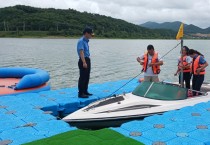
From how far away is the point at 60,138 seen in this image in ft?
14.2

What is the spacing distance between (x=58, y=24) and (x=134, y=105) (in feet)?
255

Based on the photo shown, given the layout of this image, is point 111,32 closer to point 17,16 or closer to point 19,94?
point 17,16

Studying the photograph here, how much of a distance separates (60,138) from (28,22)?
83.1m

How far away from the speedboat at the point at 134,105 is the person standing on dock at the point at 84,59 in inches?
50.8

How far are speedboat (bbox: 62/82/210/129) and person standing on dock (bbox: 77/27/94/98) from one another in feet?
4.23

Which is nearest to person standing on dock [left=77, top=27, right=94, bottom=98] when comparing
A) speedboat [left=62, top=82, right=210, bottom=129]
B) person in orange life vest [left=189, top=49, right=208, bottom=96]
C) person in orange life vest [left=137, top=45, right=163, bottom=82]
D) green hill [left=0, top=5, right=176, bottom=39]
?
speedboat [left=62, top=82, right=210, bottom=129]

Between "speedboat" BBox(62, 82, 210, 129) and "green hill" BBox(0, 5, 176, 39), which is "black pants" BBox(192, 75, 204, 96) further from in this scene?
"green hill" BBox(0, 5, 176, 39)

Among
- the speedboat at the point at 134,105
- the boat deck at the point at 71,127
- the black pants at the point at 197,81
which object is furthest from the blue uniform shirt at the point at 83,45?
the black pants at the point at 197,81

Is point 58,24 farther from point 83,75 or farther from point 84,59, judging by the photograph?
point 84,59

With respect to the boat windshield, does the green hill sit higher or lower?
higher

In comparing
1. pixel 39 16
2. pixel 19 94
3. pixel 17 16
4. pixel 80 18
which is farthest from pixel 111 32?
pixel 19 94

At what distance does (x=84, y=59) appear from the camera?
7113 millimetres

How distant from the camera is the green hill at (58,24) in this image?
79.8 meters

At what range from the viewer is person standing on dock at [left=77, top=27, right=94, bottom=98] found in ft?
23.2
